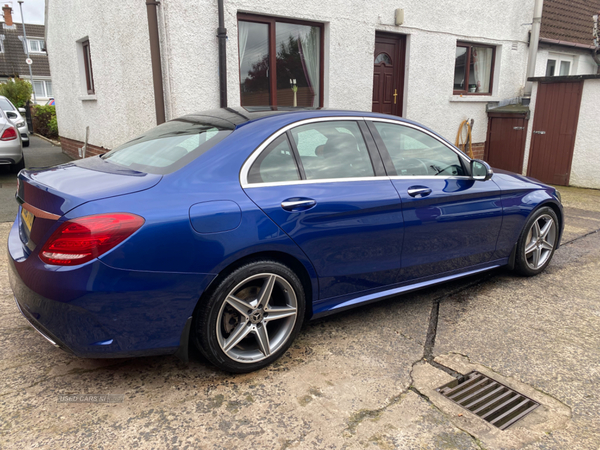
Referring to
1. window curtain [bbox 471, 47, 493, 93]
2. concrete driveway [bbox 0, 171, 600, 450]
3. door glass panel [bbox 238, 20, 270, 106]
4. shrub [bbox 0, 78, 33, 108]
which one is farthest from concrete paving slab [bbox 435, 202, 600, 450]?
→ shrub [bbox 0, 78, 33, 108]

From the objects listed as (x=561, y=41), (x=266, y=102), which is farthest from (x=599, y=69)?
(x=266, y=102)

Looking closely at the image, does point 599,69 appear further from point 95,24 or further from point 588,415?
point 588,415

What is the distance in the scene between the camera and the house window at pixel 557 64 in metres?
11.6

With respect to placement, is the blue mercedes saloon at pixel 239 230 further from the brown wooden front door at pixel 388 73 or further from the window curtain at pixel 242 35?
the brown wooden front door at pixel 388 73

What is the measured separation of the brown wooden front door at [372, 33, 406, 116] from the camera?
8430 mm

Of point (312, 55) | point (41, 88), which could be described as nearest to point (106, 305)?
point (312, 55)

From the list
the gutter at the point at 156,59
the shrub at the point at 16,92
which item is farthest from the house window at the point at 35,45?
the gutter at the point at 156,59

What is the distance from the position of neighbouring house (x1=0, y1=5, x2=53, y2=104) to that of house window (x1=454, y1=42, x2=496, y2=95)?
109 feet

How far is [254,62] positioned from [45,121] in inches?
584

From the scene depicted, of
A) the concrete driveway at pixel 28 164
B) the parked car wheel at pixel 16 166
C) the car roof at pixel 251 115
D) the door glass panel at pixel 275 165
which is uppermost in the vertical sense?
the car roof at pixel 251 115

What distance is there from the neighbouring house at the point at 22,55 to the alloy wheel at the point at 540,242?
37.4m

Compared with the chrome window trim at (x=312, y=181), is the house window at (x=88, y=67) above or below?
above

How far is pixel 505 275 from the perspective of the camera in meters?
4.56

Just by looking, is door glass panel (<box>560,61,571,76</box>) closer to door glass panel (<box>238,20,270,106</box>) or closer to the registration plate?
door glass panel (<box>238,20,270,106</box>)
